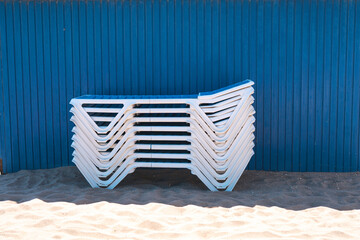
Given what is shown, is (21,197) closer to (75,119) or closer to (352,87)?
(75,119)

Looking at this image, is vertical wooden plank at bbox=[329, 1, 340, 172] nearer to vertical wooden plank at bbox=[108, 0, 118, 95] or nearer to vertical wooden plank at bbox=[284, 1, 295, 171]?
vertical wooden plank at bbox=[284, 1, 295, 171]

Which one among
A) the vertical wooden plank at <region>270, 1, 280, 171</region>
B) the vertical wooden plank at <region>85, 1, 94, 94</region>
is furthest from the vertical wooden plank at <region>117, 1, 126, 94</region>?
the vertical wooden plank at <region>270, 1, 280, 171</region>

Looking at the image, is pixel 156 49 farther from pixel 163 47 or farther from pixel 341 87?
pixel 341 87

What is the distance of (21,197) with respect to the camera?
16.2 feet

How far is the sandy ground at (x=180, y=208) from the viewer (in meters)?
3.76

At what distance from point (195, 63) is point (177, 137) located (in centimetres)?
155

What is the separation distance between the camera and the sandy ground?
3.76 meters

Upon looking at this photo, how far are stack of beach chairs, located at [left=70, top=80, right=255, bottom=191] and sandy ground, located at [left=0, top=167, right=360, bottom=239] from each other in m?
0.29

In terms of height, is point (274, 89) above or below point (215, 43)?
below

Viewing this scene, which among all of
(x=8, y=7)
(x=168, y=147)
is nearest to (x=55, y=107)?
(x=8, y=7)

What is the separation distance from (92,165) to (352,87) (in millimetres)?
4241

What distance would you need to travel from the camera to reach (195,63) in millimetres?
6355

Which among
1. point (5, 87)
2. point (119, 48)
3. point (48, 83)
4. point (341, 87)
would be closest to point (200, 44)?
point (119, 48)

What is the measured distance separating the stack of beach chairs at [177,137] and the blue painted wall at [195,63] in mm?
952
